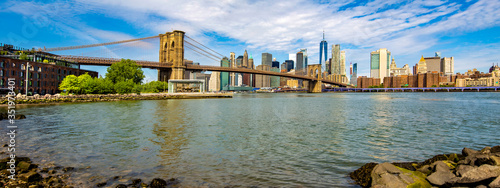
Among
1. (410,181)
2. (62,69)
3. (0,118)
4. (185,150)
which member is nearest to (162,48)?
(62,69)

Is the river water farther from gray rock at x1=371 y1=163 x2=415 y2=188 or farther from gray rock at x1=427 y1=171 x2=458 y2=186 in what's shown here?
gray rock at x1=427 y1=171 x2=458 y2=186

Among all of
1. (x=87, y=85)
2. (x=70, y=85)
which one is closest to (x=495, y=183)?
(x=87, y=85)

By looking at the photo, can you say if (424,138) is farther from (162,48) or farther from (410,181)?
(162,48)

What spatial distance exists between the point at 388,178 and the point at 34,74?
7339cm

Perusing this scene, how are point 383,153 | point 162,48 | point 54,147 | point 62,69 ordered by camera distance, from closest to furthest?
point 383,153, point 54,147, point 62,69, point 162,48

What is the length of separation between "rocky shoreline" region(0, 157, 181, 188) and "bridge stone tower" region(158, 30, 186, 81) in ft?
272

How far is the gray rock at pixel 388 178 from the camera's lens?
592 cm

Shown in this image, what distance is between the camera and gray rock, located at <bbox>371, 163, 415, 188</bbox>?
5.92m

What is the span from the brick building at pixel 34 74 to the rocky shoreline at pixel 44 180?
193 feet

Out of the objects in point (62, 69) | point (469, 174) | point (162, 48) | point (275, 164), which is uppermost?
point (162, 48)

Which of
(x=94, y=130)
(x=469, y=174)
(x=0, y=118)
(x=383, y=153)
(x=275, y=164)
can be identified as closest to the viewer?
(x=469, y=174)

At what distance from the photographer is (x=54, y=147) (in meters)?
11.0

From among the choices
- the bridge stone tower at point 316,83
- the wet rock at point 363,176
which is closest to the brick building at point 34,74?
the wet rock at point 363,176

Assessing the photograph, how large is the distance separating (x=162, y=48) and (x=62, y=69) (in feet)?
122
